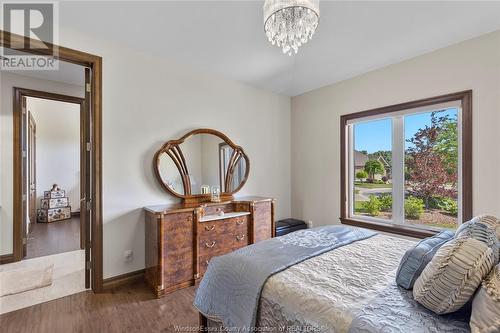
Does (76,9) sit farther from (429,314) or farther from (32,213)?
(32,213)

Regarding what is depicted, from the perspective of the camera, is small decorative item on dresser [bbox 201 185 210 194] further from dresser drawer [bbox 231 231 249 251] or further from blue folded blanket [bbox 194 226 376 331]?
blue folded blanket [bbox 194 226 376 331]

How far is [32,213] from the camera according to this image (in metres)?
5.26

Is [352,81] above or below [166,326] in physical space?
above

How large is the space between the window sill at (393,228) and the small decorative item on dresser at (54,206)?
20.1ft

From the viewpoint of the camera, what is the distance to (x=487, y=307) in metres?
0.84

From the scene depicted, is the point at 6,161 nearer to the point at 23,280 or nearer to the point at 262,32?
the point at 23,280

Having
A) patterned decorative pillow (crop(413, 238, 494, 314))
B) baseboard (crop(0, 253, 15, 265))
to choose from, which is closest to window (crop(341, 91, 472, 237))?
patterned decorative pillow (crop(413, 238, 494, 314))

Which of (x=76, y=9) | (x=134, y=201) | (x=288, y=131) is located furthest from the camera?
(x=288, y=131)

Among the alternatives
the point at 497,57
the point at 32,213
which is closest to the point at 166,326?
the point at 497,57

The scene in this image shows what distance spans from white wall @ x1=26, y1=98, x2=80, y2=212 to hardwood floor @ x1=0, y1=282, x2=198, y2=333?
4.72 meters

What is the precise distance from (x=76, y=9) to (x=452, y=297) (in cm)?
314

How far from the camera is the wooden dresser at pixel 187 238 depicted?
2400 mm

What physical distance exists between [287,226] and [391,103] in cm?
216

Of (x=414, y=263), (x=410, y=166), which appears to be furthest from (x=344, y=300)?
(x=410, y=166)
